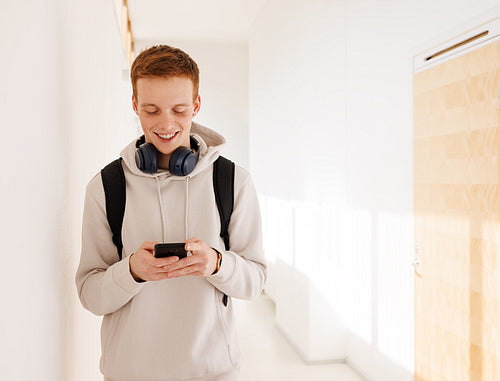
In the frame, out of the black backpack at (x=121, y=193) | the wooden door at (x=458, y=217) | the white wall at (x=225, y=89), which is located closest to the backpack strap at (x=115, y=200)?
the black backpack at (x=121, y=193)

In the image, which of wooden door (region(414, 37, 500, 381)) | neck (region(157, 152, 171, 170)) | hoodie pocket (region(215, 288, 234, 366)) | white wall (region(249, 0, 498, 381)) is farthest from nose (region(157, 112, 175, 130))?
white wall (region(249, 0, 498, 381))

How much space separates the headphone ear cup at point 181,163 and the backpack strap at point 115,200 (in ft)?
0.46

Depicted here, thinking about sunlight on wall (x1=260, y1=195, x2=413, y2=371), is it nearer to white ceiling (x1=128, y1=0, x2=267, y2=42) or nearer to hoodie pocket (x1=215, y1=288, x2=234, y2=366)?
hoodie pocket (x1=215, y1=288, x2=234, y2=366)

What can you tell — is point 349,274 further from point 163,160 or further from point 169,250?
point 169,250

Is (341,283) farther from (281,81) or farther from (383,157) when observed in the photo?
(281,81)

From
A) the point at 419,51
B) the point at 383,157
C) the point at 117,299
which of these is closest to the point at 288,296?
the point at 383,157

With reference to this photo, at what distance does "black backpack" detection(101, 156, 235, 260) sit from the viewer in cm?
118

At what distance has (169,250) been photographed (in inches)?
40.0

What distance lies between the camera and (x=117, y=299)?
113cm

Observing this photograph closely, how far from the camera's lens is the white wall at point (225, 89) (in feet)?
26.4

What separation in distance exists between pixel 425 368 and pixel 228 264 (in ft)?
6.42

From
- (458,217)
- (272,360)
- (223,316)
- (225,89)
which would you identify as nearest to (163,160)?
(223,316)

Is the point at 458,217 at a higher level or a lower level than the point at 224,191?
lower

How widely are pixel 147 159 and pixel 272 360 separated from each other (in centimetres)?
302
